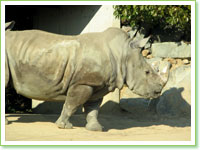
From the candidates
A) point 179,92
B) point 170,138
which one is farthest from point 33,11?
point 170,138

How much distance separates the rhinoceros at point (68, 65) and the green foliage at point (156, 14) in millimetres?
2468

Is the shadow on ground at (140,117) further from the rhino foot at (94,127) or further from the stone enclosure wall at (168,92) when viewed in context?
the rhino foot at (94,127)

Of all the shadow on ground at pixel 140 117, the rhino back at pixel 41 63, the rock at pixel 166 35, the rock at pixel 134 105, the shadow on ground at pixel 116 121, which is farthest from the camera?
the rock at pixel 166 35

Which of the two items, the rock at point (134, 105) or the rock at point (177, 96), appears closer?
the rock at point (177, 96)

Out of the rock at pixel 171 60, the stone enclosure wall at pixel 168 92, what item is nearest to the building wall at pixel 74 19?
the stone enclosure wall at pixel 168 92

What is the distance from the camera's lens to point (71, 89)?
7199mm

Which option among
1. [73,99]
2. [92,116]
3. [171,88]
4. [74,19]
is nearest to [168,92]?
[171,88]

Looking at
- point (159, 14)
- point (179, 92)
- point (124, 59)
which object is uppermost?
point (159, 14)

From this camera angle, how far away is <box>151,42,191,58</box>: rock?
1040 centimetres

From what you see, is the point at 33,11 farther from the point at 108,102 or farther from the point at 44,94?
the point at 44,94

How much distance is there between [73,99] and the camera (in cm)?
725

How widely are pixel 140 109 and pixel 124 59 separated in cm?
298

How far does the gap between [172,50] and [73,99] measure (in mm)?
4080

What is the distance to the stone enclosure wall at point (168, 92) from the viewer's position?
32.2ft
